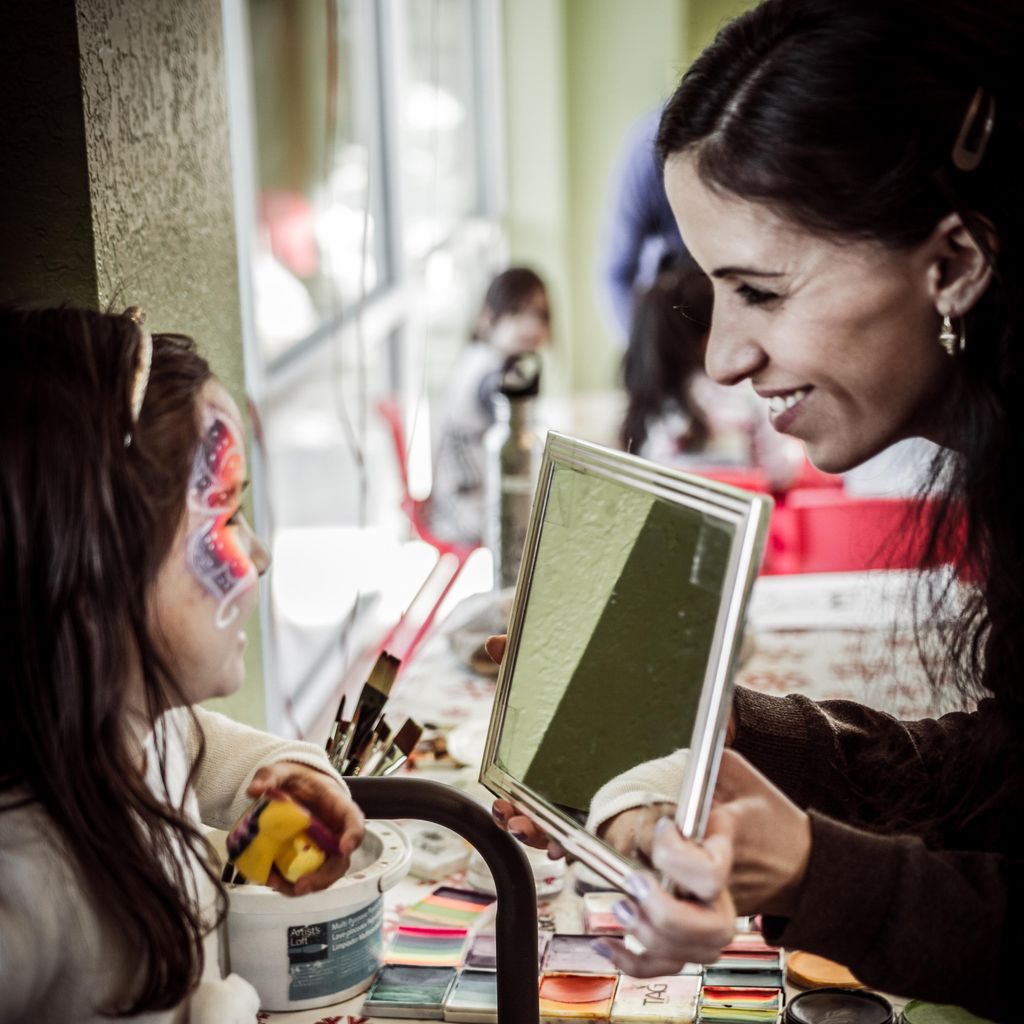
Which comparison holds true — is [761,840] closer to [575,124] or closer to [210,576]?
[210,576]

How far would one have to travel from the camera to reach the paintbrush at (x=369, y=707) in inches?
39.9

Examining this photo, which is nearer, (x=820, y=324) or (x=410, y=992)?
(x=820, y=324)

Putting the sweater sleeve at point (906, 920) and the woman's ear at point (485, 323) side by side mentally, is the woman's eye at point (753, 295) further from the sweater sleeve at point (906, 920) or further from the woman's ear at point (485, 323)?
the woman's ear at point (485, 323)

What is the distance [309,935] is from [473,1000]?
132mm

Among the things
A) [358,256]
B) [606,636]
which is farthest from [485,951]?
[358,256]

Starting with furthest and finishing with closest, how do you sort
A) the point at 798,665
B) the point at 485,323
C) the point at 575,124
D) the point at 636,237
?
the point at 575,124
the point at 485,323
the point at 636,237
the point at 798,665

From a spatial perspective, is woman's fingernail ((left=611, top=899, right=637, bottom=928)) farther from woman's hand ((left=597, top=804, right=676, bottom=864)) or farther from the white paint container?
the white paint container

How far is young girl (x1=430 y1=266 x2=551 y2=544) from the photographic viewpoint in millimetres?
2363

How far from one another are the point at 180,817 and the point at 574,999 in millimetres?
362

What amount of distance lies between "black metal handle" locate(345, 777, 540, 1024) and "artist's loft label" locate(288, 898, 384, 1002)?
0.45 feet

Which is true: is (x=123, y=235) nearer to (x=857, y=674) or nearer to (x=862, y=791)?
(x=862, y=791)

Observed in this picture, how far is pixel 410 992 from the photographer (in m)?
0.98

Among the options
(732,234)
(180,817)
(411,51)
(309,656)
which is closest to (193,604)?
(180,817)

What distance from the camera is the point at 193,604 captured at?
77cm
